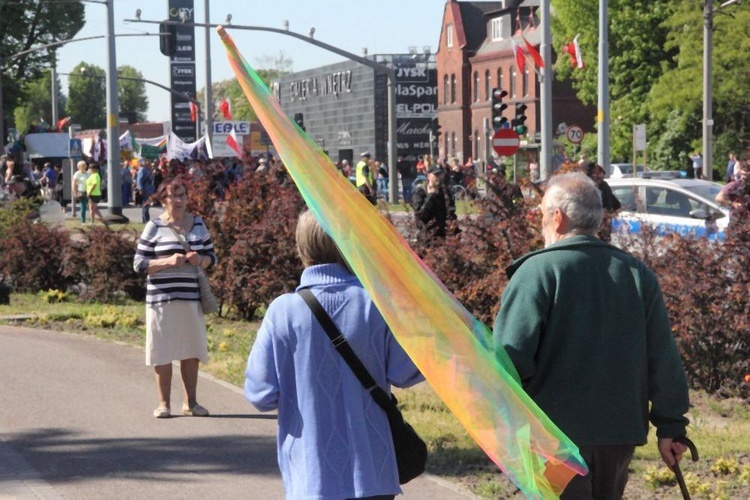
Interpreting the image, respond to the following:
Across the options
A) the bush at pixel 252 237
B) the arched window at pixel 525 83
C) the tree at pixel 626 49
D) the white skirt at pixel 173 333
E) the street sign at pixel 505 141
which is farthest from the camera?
the arched window at pixel 525 83

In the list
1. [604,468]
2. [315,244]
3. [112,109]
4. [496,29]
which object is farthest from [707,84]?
[496,29]

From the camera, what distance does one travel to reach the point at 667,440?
4.54 meters

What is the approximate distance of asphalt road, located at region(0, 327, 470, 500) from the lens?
748 centimetres

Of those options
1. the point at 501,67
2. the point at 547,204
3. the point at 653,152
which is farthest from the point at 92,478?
the point at 501,67

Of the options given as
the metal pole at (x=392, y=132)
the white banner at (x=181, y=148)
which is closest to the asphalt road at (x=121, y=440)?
the white banner at (x=181, y=148)

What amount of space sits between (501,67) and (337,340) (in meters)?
84.7

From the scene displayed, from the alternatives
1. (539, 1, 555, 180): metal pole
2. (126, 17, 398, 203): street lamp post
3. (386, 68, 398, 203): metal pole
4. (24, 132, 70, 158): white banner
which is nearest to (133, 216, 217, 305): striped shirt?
(126, 17, 398, 203): street lamp post

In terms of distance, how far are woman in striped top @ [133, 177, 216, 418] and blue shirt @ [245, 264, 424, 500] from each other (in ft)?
15.1

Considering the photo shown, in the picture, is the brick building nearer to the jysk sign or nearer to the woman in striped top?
the jysk sign

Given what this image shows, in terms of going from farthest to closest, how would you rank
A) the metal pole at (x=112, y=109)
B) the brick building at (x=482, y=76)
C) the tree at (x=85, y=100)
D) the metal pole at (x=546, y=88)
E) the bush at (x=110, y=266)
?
the tree at (x=85, y=100), the brick building at (x=482, y=76), the metal pole at (x=112, y=109), the metal pole at (x=546, y=88), the bush at (x=110, y=266)

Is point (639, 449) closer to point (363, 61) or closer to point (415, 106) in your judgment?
point (363, 61)

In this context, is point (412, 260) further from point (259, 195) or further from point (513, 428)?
point (259, 195)

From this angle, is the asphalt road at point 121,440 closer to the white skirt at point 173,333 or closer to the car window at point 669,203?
the white skirt at point 173,333

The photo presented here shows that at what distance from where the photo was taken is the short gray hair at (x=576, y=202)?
449cm
